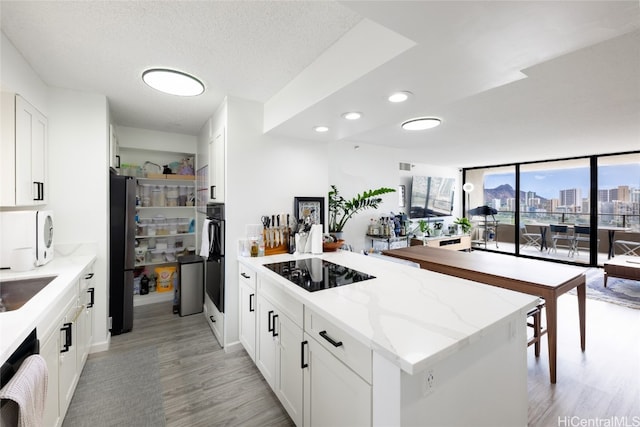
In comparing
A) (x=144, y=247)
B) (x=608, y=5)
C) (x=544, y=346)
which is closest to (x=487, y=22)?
(x=608, y=5)

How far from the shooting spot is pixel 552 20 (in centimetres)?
109

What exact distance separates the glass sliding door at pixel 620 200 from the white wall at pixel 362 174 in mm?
4234

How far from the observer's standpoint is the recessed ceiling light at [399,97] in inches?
69.7

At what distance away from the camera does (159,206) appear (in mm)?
3812

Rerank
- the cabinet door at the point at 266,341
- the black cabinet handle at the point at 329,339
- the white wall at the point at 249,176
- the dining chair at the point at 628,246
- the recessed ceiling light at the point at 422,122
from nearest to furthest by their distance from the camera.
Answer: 1. the black cabinet handle at the point at 329,339
2. the cabinet door at the point at 266,341
3. the white wall at the point at 249,176
4. the recessed ceiling light at the point at 422,122
5. the dining chair at the point at 628,246

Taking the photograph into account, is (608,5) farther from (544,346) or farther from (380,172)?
(380,172)

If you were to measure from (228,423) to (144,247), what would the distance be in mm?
2911

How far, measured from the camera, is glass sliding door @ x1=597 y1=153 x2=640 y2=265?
18.0ft

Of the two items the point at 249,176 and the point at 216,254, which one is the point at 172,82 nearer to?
the point at 249,176

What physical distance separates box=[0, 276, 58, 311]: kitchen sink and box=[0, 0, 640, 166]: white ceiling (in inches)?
60.3

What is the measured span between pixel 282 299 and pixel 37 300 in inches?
51.0

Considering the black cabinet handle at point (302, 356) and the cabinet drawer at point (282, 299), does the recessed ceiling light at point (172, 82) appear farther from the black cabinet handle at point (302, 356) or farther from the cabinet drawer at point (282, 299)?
the black cabinet handle at point (302, 356)

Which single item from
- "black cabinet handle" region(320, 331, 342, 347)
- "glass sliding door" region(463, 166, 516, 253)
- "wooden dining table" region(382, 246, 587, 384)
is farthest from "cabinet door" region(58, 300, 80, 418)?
"glass sliding door" region(463, 166, 516, 253)

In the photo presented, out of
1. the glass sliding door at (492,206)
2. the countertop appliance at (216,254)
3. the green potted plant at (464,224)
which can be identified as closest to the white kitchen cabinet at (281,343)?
the countertop appliance at (216,254)
